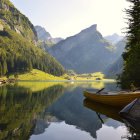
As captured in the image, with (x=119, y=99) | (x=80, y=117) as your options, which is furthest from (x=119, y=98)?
(x=80, y=117)

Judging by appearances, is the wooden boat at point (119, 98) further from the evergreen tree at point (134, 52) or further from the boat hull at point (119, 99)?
the evergreen tree at point (134, 52)

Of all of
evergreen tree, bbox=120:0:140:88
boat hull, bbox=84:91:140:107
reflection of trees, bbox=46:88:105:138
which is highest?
evergreen tree, bbox=120:0:140:88

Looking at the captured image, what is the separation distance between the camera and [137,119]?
45.8 feet

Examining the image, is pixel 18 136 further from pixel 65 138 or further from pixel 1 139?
pixel 65 138

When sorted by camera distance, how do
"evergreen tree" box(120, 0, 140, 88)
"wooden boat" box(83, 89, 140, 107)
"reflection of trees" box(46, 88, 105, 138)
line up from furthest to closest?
1. "evergreen tree" box(120, 0, 140, 88)
2. "wooden boat" box(83, 89, 140, 107)
3. "reflection of trees" box(46, 88, 105, 138)

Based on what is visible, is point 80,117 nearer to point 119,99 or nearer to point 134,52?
point 119,99

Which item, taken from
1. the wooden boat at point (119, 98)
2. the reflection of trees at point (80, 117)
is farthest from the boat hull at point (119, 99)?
the reflection of trees at point (80, 117)

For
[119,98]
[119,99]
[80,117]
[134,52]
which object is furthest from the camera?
[134,52]

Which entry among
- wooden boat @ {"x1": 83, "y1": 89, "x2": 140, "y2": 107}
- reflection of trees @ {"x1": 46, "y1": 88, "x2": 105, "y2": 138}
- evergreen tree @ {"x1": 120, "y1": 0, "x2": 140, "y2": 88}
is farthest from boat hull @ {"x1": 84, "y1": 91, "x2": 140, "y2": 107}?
evergreen tree @ {"x1": 120, "y1": 0, "x2": 140, "y2": 88}

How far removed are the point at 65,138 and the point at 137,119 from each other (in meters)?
7.32

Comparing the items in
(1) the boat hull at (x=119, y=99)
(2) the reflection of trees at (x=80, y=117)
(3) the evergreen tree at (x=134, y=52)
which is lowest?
(2) the reflection of trees at (x=80, y=117)

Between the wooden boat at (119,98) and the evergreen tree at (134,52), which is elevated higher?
the evergreen tree at (134,52)

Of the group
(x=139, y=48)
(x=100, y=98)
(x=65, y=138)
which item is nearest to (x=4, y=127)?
(x=65, y=138)

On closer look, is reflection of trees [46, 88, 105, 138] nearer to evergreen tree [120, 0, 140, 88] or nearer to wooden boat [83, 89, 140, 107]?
wooden boat [83, 89, 140, 107]
